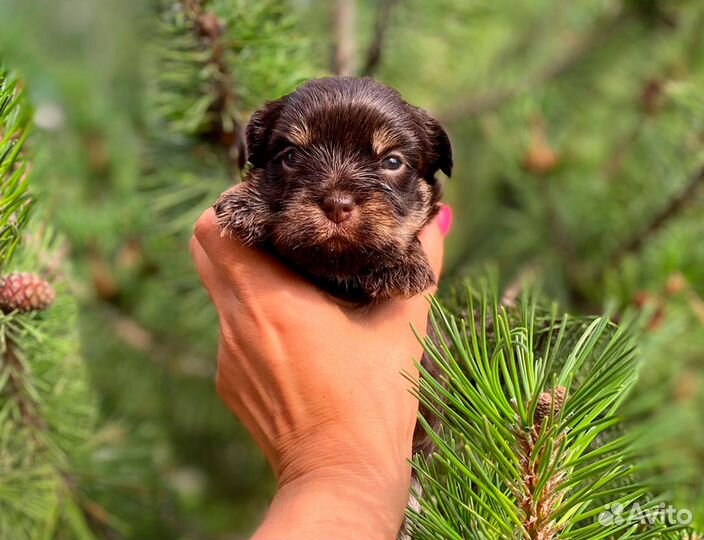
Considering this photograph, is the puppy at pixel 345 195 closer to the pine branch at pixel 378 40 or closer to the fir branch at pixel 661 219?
the pine branch at pixel 378 40

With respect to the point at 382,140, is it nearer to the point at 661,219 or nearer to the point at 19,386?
the point at 19,386

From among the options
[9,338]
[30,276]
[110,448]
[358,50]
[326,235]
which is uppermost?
[358,50]

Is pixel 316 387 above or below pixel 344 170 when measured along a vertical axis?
below

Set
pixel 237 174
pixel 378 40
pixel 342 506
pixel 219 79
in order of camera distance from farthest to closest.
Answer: pixel 378 40 < pixel 237 174 < pixel 219 79 < pixel 342 506

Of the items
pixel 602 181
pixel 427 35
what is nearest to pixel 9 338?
pixel 427 35

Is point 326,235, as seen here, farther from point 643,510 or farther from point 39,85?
point 39,85

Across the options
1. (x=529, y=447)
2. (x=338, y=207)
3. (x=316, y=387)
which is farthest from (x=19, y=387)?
(x=529, y=447)

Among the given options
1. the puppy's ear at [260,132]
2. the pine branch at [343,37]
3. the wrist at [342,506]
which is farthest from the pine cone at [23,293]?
the pine branch at [343,37]
